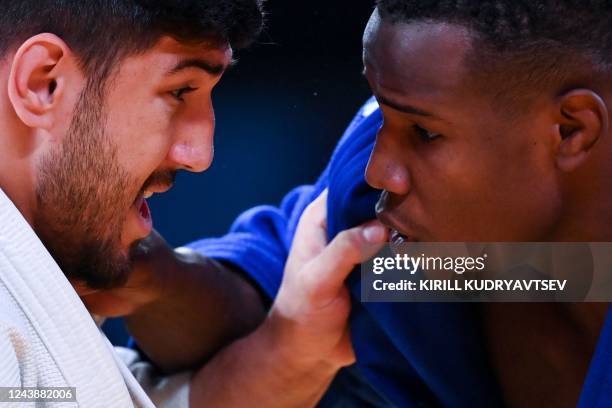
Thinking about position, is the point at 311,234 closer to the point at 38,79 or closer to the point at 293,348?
the point at 293,348

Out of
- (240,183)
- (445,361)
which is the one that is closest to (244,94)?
(240,183)

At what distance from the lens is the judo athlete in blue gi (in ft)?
3.13

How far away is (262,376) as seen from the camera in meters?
1.34

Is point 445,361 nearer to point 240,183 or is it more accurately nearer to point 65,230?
point 65,230

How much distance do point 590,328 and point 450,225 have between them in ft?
0.72

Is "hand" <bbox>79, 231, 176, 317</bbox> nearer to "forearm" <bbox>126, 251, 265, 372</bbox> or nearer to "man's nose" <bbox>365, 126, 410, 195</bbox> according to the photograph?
"forearm" <bbox>126, 251, 265, 372</bbox>

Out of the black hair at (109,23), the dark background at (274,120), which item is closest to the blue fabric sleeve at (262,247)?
the dark background at (274,120)

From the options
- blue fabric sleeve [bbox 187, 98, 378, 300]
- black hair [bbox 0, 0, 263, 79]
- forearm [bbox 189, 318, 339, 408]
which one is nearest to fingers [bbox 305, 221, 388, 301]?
forearm [bbox 189, 318, 339, 408]

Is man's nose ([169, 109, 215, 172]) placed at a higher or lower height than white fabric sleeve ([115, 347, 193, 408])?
higher

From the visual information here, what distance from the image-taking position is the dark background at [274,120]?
157 cm

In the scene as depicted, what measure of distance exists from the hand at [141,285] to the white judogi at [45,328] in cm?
38

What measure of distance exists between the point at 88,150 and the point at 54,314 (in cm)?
19

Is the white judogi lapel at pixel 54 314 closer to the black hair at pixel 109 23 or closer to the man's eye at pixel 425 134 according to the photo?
the black hair at pixel 109 23

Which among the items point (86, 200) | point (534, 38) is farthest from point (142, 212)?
point (534, 38)
